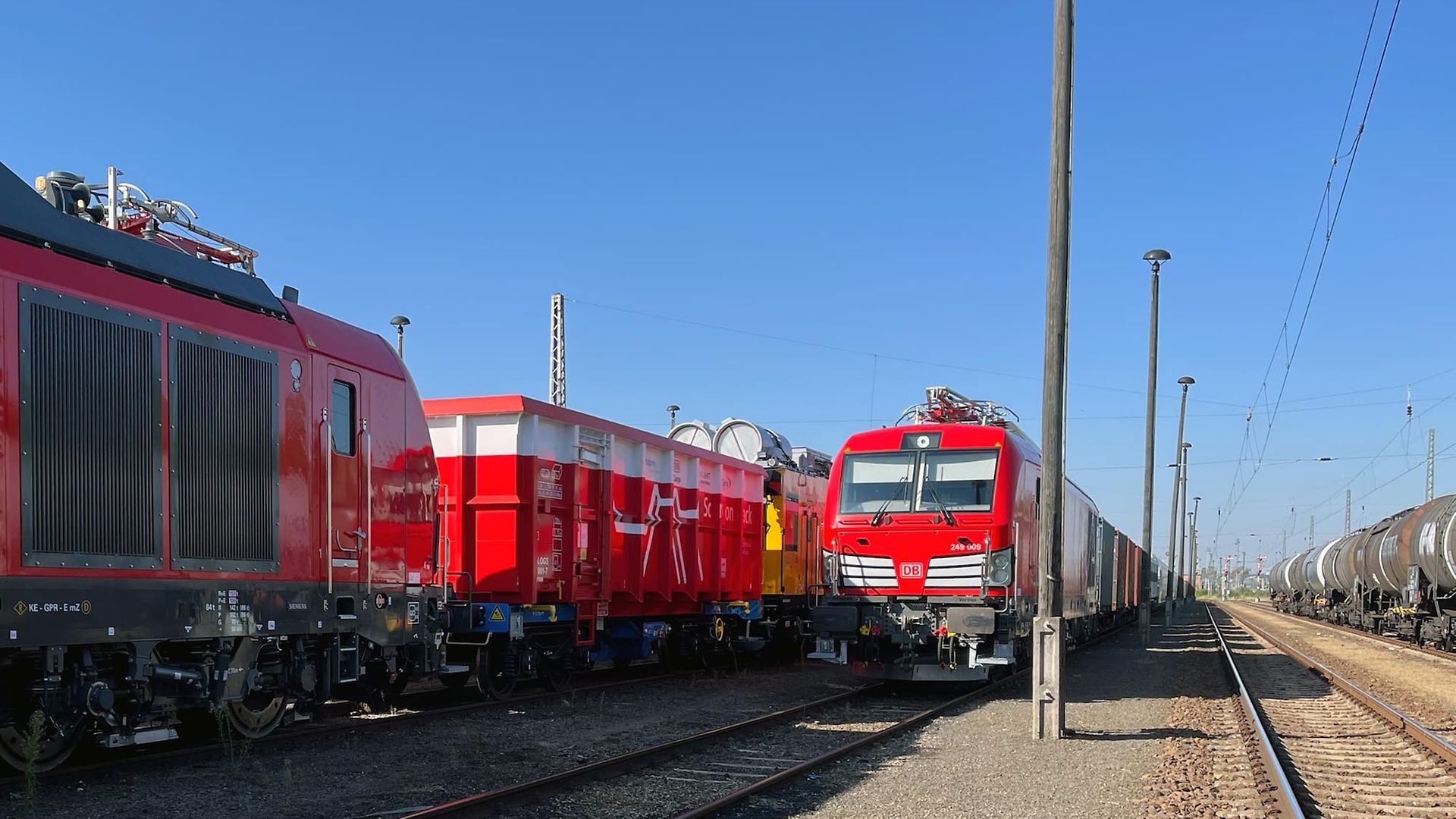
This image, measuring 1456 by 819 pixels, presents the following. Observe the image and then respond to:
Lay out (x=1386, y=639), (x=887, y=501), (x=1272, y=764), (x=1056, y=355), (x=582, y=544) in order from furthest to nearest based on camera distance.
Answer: (x=1386, y=639) → (x=887, y=501) → (x=582, y=544) → (x=1056, y=355) → (x=1272, y=764)

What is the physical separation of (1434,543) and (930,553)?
15.2m

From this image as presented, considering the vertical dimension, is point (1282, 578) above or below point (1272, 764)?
below

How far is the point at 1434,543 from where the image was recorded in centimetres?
Answer: 2398

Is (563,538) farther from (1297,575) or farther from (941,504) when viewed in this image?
(1297,575)

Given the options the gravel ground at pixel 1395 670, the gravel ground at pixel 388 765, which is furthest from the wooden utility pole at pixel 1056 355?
the gravel ground at pixel 1395 670

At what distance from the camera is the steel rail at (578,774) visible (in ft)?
23.6

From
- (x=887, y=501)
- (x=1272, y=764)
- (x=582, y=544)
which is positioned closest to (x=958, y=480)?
(x=887, y=501)

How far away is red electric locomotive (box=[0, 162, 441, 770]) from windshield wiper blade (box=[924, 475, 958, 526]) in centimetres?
651

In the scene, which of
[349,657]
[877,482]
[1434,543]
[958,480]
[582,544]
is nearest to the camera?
[349,657]

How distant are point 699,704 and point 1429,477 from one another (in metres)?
39.5

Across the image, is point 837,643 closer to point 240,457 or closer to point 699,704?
point 699,704

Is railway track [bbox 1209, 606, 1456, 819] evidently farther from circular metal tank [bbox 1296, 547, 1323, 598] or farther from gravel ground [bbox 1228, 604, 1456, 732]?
circular metal tank [bbox 1296, 547, 1323, 598]

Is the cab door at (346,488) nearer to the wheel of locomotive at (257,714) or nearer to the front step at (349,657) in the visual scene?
the front step at (349,657)

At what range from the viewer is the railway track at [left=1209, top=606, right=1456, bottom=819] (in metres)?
8.48
